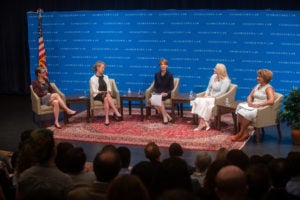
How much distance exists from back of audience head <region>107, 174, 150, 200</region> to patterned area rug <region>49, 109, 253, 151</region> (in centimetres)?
535

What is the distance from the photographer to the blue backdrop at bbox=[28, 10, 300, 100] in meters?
10.4

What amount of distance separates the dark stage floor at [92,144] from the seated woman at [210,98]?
0.94 m

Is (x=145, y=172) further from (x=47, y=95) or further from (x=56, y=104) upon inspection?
(x=47, y=95)

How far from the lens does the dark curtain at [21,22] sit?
12.0 metres

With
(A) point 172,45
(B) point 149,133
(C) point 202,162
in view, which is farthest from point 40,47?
(C) point 202,162

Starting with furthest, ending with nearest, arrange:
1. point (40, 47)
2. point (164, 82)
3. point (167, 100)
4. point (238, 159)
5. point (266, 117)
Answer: point (40, 47)
point (164, 82)
point (167, 100)
point (266, 117)
point (238, 159)

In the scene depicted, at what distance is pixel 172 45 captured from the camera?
11172mm

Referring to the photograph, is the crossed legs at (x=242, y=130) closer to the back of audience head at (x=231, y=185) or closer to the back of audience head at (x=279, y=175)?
the back of audience head at (x=279, y=175)

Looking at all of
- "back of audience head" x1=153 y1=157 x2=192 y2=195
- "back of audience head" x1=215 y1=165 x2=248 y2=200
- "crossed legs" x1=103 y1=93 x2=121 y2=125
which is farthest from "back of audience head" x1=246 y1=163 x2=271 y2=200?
"crossed legs" x1=103 y1=93 x2=121 y2=125

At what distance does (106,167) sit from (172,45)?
→ 7.63 meters

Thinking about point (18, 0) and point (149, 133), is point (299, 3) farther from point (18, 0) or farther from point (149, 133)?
point (18, 0)

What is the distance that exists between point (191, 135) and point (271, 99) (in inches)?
58.0

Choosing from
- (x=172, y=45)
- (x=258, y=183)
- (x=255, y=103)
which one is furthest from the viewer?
(x=172, y=45)

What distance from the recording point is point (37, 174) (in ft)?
13.3
